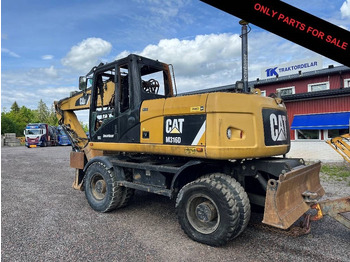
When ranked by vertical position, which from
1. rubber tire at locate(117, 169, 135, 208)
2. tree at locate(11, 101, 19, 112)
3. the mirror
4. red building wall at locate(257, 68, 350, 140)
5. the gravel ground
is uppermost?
tree at locate(11, 101, 19, 112)

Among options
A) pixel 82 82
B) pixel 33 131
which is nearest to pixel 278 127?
pixel 82 82

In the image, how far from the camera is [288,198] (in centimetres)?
390

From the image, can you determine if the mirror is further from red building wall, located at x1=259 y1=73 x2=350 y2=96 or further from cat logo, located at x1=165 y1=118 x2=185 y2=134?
red building wall, located at x1=259 y1=73 x2=350 y2=96

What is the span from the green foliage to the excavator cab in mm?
48966

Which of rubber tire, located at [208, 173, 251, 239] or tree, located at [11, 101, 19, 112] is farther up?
tree, located at [11, 101, 19, 112]

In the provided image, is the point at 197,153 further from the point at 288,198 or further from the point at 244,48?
the point at 244,48

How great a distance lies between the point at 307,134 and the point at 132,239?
1338 cm

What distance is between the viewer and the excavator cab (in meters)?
5.22

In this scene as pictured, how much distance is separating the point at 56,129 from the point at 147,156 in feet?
109

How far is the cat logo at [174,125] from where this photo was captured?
4406mm

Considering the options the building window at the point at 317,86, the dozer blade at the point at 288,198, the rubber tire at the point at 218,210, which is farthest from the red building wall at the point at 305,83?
the rubber tire at the point at 218,210

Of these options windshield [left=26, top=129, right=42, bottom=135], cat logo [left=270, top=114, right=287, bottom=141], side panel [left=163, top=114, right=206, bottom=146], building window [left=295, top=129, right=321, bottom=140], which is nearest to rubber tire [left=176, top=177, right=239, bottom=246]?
side panel [left=163, top=114, right=206, bottom=146]

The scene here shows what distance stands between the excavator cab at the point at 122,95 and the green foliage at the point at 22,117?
4897 cm

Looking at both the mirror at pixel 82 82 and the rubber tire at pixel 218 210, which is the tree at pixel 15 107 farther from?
the rubber tire at pixel 218 210
